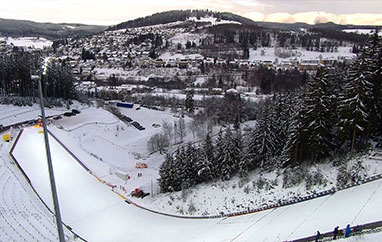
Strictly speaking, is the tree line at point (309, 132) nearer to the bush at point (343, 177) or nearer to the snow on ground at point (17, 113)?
the bush at point (343, 177)

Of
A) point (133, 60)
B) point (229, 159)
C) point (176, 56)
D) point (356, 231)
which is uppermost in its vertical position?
point (176, 56)

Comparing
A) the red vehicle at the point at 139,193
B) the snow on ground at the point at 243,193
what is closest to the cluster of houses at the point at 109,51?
the red vehicle at the point at 139,193

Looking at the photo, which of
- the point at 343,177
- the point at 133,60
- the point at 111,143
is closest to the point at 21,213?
the point at 343,177

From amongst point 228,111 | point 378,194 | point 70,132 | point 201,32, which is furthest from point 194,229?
point 201,32

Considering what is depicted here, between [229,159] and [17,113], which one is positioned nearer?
[229,159]

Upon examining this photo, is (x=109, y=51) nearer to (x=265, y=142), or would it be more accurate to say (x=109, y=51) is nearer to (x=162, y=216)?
(x=265, y=142)

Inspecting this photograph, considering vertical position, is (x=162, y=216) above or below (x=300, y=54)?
below

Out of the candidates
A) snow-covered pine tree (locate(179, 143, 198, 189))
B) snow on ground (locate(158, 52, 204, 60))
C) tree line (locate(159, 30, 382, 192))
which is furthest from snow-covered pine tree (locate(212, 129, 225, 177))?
snow on ground (locate(158, 52, 204, 60))

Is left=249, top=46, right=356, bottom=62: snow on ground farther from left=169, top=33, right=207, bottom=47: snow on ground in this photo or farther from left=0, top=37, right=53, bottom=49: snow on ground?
left=0, top=37, right=53, bottom=49: snow on ground
